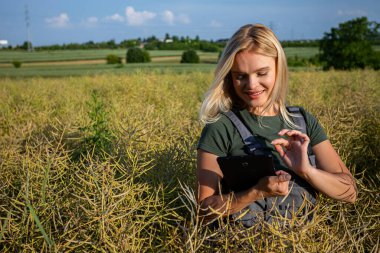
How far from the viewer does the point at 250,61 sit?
2.01m

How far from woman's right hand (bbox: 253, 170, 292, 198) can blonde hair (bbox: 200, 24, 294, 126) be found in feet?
1.54

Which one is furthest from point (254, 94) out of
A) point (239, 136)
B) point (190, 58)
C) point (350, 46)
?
point (190, 58)

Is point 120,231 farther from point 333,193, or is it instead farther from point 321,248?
point 333,193

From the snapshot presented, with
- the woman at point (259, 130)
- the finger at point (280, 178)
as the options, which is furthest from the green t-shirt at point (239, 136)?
the finger at point (280, 178)

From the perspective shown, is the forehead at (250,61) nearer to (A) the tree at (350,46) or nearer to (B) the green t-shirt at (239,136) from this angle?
(B) the green t-shirt at (239,136)

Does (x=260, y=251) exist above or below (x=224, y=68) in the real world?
below

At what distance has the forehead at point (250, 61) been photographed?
6.57ft

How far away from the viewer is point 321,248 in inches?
60.1

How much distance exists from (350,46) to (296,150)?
41.2 m

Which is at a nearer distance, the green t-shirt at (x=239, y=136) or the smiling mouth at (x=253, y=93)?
the green t-shirt at (x=239, y=136)

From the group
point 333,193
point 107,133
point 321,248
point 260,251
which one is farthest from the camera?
point 107,133

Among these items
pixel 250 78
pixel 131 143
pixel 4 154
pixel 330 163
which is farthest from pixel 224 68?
pixel 4 154

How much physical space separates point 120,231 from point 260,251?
1.80 ft

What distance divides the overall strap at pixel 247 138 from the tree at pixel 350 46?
126ft
